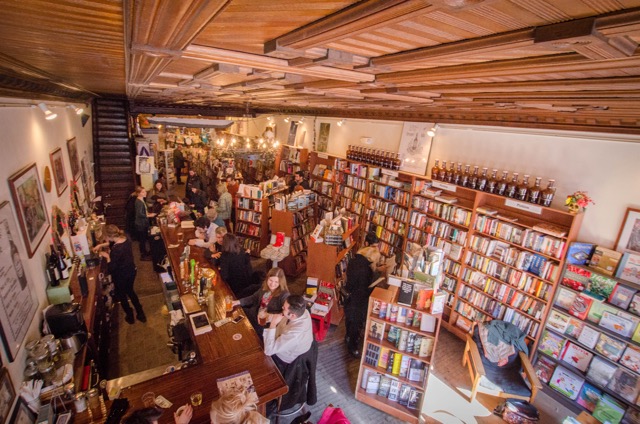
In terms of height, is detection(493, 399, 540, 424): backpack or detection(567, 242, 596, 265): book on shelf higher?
detection(567, 242, 596, 265): book on shelf

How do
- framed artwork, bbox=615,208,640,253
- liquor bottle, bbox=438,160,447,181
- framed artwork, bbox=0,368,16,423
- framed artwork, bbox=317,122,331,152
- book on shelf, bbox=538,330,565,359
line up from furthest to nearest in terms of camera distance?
framed artwork, bbox=317,122,331,152 < liquor bottle, bbox=438,160,447,181 < book on shelf, bbox=538,330,565,359 < framed artwork, bbox=615,208,640,253 < framed artwork, bbox=0,368,16,423

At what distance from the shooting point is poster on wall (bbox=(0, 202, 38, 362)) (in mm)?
2243

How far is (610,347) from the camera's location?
4.07 meters

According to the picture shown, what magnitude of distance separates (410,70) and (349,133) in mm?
7250

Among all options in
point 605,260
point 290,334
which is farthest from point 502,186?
point 290,334

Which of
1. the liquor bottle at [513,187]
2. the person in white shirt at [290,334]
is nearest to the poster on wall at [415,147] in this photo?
the liquor bottle at [513,187]

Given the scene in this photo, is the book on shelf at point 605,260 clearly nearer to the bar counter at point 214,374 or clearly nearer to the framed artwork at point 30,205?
the bar counter at point 214,374

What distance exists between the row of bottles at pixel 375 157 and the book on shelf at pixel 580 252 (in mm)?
3591

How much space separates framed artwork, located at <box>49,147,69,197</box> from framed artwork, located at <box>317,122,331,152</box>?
6.58 meters

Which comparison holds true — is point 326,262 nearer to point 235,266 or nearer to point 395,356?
point 235,266

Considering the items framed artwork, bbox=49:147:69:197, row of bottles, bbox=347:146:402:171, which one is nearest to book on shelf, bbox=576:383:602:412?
row of bottles, bbox=347:146:402:171

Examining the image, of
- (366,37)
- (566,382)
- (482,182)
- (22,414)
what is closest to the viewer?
(366,37)

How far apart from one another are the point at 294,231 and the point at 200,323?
3.98 m

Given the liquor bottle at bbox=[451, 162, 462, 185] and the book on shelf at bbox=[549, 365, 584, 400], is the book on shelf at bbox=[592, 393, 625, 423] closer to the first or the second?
the book on shelf at bbox=[549, 365, 584, 400]
